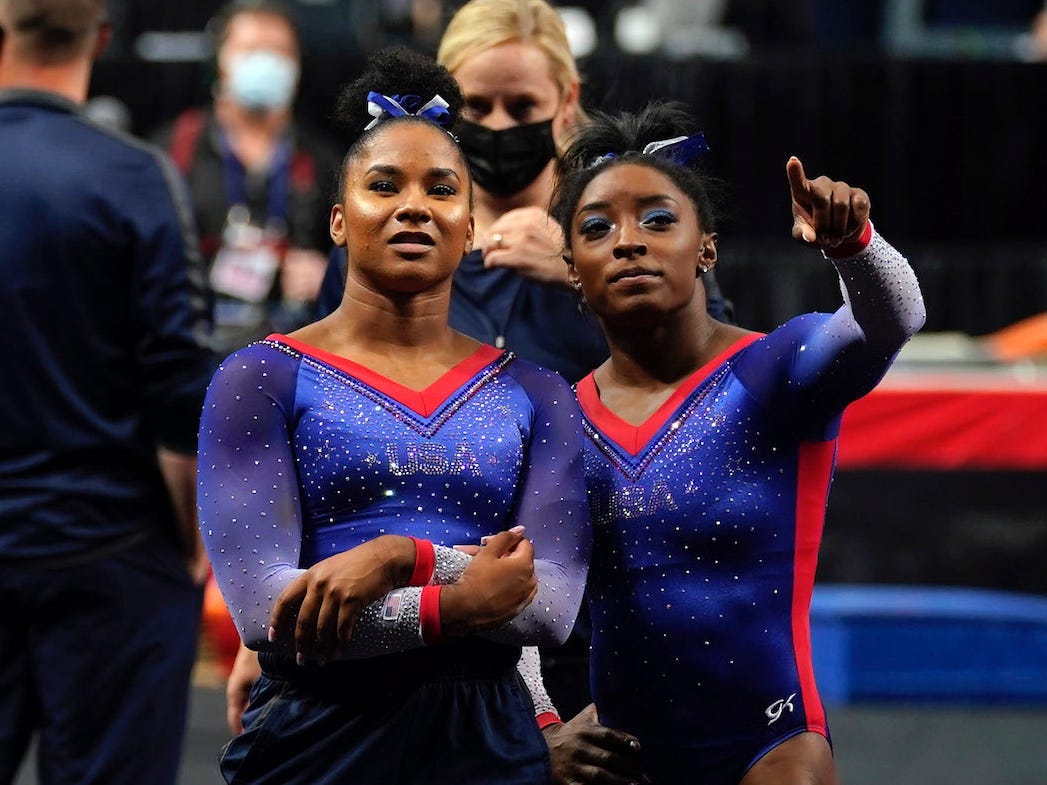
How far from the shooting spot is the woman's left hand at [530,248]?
2320 millimetres

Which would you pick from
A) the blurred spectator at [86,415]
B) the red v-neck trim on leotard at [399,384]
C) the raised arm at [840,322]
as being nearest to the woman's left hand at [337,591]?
the red v-neck trim on leotard at [399,384]

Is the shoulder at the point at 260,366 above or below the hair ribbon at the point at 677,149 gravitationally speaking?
below

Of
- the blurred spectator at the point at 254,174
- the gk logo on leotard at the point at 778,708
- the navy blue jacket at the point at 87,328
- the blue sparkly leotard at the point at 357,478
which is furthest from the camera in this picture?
the blurred spectator at the point at 254,174

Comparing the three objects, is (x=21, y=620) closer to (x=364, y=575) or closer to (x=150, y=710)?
(x=150, y=710)

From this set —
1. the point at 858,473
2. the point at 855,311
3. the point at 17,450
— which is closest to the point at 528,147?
the point at 855,311

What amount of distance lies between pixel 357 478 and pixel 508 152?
88cm

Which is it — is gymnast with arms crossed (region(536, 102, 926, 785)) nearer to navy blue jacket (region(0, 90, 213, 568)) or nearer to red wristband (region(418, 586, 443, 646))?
red wristband (region(418, 586, 443, 646))

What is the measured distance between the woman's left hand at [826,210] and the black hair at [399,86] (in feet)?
1.51

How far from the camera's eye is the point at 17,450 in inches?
105

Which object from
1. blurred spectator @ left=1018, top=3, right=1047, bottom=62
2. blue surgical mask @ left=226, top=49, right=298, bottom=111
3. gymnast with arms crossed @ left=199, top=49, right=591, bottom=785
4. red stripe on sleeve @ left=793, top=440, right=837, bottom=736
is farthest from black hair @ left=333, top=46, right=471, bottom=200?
blurred spectator @ left=1018, top=3, right=1047, bottom=62

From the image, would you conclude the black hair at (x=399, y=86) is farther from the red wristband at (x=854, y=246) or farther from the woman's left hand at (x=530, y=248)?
the red wristband at (x=854, y=246)

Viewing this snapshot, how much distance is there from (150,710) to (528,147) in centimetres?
112

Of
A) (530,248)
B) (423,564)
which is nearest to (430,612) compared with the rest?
(423,564)

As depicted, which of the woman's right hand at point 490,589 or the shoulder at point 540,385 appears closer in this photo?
the woman's right hand at point 490,589
